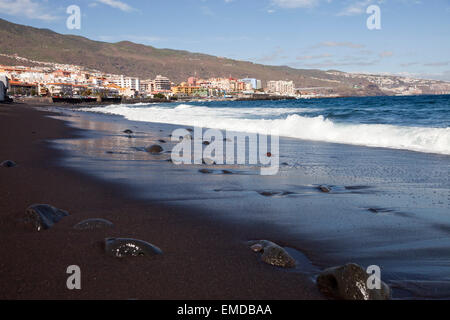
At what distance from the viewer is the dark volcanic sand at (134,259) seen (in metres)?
1.86

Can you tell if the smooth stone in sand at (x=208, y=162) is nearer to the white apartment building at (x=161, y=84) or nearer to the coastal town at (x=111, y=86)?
the coastal town at (x=111, y=86)

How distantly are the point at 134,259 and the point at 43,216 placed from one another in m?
0.99

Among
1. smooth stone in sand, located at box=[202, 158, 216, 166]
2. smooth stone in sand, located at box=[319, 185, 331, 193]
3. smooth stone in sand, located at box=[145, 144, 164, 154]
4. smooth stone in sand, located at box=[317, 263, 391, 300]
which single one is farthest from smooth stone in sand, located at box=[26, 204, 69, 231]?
smooth stone in sand, located at box=[145, 144, 164, 154]

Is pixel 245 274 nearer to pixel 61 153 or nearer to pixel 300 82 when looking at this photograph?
pixel 61 153

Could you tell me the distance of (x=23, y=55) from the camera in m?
160

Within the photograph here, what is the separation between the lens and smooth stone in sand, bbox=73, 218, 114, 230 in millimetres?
2709

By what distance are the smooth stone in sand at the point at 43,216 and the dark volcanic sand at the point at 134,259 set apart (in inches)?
2.3

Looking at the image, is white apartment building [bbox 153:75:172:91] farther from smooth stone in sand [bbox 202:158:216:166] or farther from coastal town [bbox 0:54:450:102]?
smooth stone in sand [bbox 202:158:216:166]

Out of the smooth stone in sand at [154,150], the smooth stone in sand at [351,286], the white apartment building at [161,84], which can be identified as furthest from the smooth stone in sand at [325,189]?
the white apartment building at [161,84]

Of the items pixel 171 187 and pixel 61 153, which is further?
pixel 61 153

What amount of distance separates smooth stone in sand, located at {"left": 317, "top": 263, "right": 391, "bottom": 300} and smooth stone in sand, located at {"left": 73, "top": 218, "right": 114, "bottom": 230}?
1634 mm
